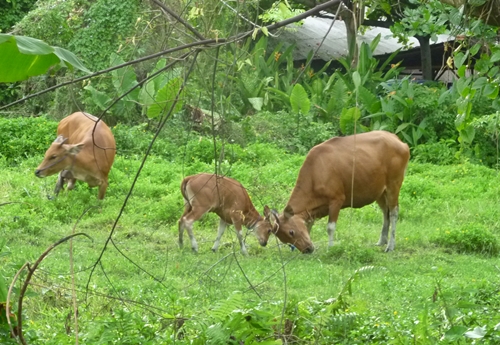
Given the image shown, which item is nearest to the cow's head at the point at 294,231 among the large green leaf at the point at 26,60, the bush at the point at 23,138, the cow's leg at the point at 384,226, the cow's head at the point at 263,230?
the cow's head at the point at 263,230

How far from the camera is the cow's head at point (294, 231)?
31.9 ft

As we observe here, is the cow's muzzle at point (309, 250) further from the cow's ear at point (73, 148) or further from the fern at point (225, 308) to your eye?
the fern at point (225, 308)

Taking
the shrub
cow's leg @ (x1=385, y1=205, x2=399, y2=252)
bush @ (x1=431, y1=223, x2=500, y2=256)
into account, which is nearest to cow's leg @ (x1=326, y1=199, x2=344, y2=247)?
cow's leg @ (x1=385, y1=205, x2=399, y2=252)

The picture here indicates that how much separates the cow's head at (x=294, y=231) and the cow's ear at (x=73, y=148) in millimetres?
2729

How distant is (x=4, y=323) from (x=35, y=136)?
Result: 10529 mm

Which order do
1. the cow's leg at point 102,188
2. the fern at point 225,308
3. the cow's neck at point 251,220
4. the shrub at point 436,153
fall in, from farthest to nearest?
the shrub at point 436,153 → the cow's leg at point 102,188 → the cow's neck at point 251,220 → the fern at point 225,308

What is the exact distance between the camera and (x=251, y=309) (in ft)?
14.2

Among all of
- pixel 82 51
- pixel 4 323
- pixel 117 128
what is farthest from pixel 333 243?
pixel 82 51

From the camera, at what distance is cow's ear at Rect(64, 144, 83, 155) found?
1073 cm

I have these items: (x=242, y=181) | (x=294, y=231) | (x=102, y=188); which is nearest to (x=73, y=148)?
(x=102, y=188)

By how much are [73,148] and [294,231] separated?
3.02m

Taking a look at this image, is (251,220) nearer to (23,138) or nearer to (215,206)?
(215,206)

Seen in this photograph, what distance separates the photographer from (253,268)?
28.0ft

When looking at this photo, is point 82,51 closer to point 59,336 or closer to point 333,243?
point 333,243
